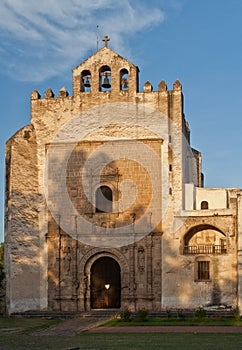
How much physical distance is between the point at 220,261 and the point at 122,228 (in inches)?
191

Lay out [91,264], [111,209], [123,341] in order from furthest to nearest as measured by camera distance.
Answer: [111,209]
[91,264]
[123,341]

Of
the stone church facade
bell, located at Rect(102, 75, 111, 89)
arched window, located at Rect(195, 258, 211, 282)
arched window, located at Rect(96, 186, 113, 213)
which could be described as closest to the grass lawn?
the stone church facade

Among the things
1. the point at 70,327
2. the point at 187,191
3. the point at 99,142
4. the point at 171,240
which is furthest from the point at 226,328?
the point at 99,142

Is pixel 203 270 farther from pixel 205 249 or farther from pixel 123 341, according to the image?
pixel 123 341

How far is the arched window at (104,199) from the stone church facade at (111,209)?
0.05m

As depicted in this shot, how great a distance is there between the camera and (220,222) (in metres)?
30.3

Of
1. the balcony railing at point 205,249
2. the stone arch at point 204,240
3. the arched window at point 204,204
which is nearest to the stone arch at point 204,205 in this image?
the arched window at point 204,204

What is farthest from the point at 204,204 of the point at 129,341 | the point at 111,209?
the point at 129,341

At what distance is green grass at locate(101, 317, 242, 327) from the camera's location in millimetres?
24750

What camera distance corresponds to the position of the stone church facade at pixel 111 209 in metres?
30.2

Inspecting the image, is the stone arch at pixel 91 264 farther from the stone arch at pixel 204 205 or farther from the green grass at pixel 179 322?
the stone arch at pixel 204 205

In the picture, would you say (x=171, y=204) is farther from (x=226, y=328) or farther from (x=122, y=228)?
(x=226, y=328)

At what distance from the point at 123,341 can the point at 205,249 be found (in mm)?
12467

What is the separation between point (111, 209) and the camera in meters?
31.8
